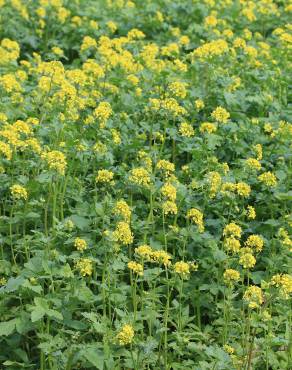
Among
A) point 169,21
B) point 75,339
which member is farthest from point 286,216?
point 169,21

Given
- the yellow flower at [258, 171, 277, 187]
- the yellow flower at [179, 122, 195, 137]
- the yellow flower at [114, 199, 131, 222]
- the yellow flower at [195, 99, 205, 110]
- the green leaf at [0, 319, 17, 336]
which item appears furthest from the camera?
the yellow flower at [195, 99, 205, 110]

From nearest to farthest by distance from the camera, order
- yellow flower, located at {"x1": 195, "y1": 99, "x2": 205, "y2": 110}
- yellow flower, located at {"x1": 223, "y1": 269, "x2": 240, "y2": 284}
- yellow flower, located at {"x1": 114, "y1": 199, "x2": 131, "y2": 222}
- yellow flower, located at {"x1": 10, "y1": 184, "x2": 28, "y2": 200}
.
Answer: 1. yellow flower, located at {"x1": 223, "y1": 269, "x2": 240, "y2": 284}
2. yellow flower, located at {"x1": 114, "y1": 199, "x2": 131, "y2": 222}
3. yellow flower, located at {"x1": 10, "y1": 184, "x2": 28, "y2": 200}
4. yellow flower, located at {"x1": 195, "y1": 99, "x2": 205, "y2": 110}

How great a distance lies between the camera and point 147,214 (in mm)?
4879

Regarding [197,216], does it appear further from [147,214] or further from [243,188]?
[147,214]

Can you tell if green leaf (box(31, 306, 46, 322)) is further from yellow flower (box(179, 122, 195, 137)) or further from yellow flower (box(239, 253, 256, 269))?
yellow flower (box(179, 122, 195, 137))

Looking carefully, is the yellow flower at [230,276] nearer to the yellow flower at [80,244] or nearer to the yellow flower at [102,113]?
the yellow flower at [80,244]

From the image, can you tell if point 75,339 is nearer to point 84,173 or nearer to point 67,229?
point 67,229

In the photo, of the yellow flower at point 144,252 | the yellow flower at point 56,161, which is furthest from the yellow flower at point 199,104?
the yellow flower at point 144,252

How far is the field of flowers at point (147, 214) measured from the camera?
13.0ft

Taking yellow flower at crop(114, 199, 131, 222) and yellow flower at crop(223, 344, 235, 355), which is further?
yellow flower at crop(114, 199, 131, 222)

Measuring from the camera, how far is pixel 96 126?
520cm

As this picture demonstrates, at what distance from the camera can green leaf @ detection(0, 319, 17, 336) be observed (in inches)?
151

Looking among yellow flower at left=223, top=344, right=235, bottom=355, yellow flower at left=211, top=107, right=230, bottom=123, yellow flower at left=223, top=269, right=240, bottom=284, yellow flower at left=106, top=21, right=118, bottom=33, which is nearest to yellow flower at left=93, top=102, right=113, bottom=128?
yellow flower at left=211, top=107, right=230, bottom=123

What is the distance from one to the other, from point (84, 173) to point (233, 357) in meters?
1.67
